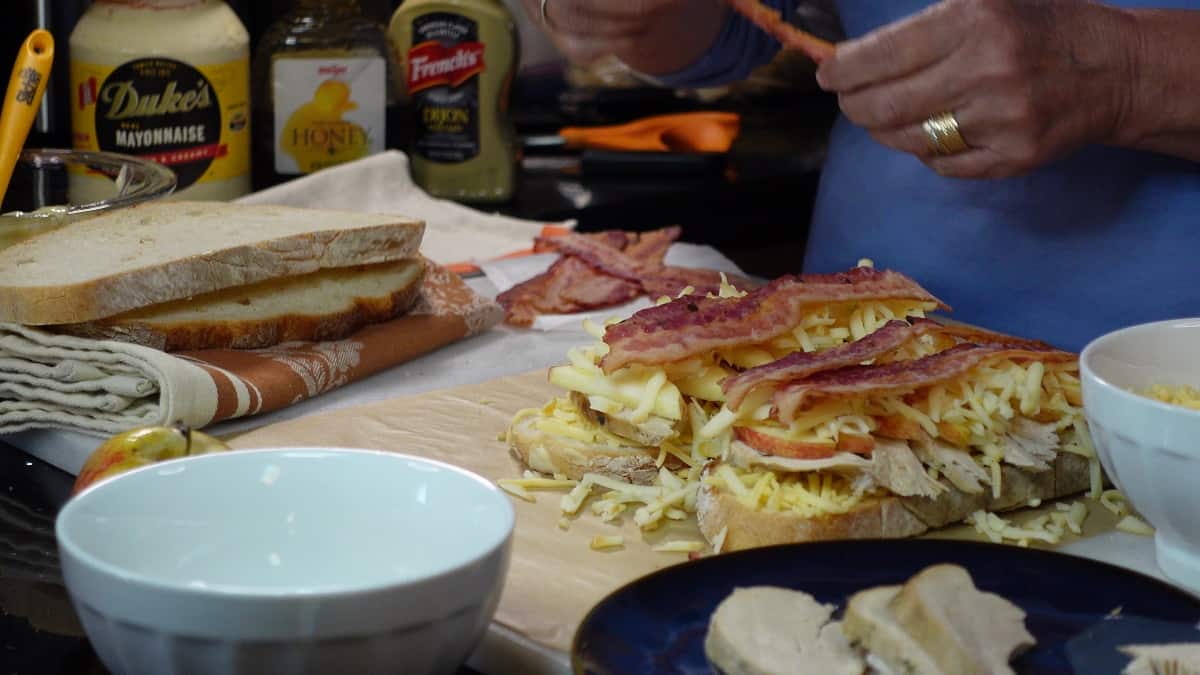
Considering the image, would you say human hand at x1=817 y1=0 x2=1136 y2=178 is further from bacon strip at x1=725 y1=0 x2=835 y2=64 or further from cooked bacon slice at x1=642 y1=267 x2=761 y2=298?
cooked bacon slice at x1=642 y1=267 x2=761 y2=298

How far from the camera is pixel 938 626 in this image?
1027mm

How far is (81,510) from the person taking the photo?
3.38ft

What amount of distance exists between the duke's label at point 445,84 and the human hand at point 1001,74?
1215 mm

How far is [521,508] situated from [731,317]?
0.30 m

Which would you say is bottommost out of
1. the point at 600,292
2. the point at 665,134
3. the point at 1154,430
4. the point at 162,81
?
the point at 665,134

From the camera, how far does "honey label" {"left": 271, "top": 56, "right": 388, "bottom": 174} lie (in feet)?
9.18

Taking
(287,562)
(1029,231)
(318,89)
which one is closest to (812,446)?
(287,562)

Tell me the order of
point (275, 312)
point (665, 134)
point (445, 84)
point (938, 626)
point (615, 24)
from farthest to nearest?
1. point (665, 134)
2. point (445, 84)
3. point (615, 24)
4. point (275, 312)
5. point (938, 626)

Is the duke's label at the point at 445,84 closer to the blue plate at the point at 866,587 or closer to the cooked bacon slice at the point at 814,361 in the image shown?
the cooked bacon slice at the point at 814,361

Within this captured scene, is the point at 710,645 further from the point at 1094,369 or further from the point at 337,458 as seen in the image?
the point at 1094,369

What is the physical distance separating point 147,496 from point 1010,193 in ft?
4.74

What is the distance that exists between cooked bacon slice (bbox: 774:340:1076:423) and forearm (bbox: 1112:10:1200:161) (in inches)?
16.2

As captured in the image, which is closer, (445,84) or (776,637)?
(776,637)

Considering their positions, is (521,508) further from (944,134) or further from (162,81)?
(162,81)
